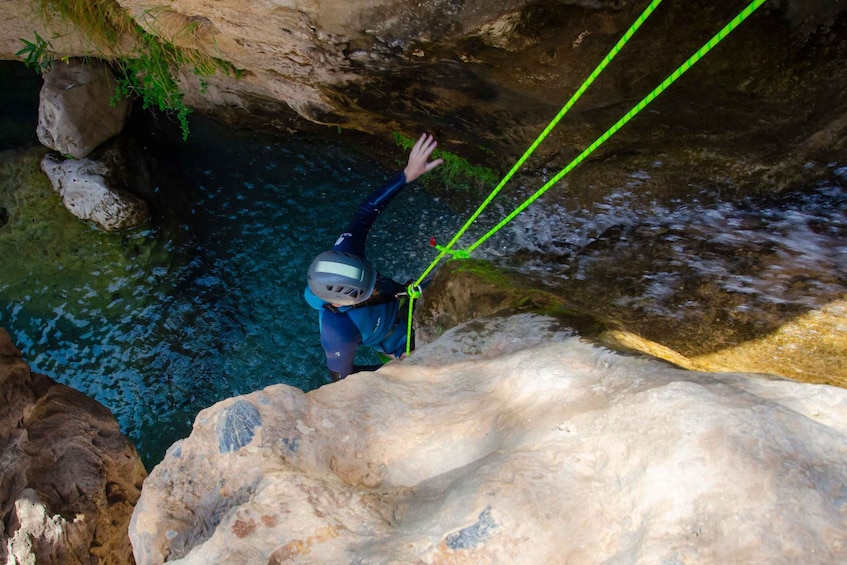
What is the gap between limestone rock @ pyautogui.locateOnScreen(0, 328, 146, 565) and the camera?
9.78 feet

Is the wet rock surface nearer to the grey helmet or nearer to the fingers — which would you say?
the fingers

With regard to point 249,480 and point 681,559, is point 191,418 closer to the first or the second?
point 249,480

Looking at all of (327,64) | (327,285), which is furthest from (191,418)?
(327,64)

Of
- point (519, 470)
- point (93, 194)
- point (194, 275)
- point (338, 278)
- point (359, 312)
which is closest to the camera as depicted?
point (519, 470)

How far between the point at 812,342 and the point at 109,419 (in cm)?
423

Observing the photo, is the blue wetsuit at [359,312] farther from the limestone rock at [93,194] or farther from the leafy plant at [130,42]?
the limestone rock at [93,194]

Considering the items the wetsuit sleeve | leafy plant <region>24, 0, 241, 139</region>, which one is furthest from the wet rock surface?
the wetsuit sleeve

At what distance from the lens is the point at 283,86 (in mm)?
4586

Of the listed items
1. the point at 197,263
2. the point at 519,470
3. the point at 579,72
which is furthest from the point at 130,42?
the point at 519,470

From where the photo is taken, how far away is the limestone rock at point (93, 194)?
568cm

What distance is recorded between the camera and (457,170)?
5105 mm

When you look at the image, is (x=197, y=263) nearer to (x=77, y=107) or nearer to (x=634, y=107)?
(x=77, y=107)

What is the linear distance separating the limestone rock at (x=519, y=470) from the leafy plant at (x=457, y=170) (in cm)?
261

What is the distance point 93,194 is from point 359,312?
3544 millimetres
